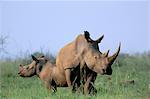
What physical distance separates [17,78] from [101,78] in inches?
102

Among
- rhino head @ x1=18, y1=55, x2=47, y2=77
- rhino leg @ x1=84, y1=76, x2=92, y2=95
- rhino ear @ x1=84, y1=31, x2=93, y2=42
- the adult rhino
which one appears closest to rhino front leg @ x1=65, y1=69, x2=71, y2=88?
the adult rhino

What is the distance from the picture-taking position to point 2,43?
1867cm

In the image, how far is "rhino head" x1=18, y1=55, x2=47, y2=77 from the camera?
11.9 meters

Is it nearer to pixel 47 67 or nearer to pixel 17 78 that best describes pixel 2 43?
pixel 17 78

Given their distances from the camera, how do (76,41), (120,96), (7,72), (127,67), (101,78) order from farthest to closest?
(127,67) → (7,72) → (101,78) → (76,41) → (120,96)

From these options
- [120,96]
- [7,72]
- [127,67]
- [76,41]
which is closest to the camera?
[120,96]

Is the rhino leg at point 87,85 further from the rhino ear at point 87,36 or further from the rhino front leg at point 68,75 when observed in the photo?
the rhino ear at point 87,36

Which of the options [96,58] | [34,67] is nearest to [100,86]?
[34,67]

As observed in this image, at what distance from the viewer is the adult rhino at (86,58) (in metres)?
10.1

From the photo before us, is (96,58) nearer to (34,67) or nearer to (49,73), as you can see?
(49,73)

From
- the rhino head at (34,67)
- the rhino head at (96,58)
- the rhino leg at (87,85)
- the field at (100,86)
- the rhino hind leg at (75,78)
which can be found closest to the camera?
the field at (100,86)

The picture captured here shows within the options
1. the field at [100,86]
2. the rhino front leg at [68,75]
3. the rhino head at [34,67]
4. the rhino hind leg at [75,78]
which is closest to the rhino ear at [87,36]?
the rhino hind leg at [75,78]

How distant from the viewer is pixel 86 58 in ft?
34.0

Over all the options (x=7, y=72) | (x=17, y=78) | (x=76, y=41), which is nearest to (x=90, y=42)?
(x=76, y=41)
